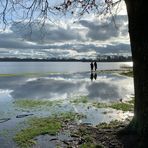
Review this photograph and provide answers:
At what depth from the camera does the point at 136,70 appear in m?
11.3

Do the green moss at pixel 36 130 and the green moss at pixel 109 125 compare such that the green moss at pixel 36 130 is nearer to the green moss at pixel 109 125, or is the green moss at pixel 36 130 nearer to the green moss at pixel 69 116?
the green moss at pixel 69 116

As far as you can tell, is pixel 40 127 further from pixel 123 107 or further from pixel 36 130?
pixel 123 107

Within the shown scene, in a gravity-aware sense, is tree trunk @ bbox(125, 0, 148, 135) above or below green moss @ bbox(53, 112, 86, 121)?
above

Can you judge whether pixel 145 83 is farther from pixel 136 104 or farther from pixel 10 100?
pixel 10 100

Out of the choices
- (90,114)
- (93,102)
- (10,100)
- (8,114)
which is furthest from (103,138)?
(10,100)

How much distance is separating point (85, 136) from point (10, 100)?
1434cm

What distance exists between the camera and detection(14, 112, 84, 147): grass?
12848mm

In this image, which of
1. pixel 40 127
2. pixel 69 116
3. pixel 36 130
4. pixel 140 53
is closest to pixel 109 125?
pixel 40 127

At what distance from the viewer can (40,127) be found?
15195 mm

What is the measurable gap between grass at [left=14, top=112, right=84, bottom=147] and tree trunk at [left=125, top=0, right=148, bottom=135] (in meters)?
3.95

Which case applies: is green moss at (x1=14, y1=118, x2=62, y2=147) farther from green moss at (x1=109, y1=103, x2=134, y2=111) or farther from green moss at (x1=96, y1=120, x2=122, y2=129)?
green moss at (x1=109, y1=103, x2=134, y2=111)

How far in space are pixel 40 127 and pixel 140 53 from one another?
6250mm

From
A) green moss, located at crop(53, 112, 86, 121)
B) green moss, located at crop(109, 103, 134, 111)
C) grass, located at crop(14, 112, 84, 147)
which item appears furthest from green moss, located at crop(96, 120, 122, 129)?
green moss, located at crop(109, 103, 134, 111)

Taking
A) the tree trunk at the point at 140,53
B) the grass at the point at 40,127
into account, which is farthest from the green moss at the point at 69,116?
the tree trunk at the point at 140,53
